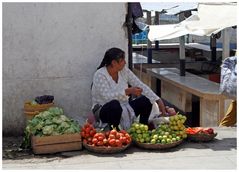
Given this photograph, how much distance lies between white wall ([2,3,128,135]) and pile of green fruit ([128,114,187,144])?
1.04 metres

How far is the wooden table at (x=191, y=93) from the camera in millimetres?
9531

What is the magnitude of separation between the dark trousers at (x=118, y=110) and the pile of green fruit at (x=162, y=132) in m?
0.24

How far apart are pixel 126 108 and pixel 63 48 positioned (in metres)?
1.20

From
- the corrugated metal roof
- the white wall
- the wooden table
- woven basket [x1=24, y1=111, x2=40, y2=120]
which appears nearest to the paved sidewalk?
woven basket [x1=24, y1=111, x2=40, y2=120]

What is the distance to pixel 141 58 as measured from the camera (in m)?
18.0

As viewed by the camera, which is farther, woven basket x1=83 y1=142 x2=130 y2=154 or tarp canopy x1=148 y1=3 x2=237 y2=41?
tarp canopy x1=148 y1=3 x2=237 y2=41

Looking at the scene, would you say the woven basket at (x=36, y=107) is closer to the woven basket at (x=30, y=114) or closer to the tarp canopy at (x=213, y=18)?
the woven basket at (x=30, y=114)

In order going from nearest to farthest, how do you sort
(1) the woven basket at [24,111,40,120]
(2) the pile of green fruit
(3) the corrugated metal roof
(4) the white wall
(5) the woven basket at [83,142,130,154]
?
(5) the woven basket at [83,142,130,154], (2) the pile of green fruit, (1) the woven basket at [24,111,40,120], (4) the white wall, (3) the corrugated metal roof

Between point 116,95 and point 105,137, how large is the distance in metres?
0.63

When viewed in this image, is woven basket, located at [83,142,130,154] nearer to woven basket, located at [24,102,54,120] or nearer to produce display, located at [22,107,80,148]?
produce display, located at [22,107,80,148]

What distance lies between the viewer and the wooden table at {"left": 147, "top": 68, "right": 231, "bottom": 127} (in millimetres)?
9531

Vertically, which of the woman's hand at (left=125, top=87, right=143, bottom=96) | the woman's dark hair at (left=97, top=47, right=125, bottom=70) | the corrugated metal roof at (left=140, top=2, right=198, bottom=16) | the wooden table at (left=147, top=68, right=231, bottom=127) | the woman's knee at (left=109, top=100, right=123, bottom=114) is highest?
the corrugated metal roof at (left=140, top=2, right=198, bottom=16)

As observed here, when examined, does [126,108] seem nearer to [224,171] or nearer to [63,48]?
[63,48]

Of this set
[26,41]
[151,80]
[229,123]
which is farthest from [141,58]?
[26,41]
